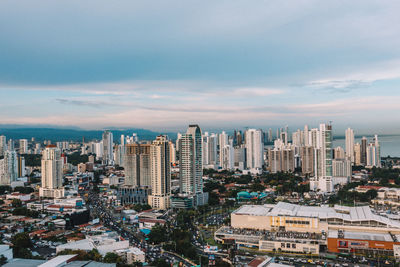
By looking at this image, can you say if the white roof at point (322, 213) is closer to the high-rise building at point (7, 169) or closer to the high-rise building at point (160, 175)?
the high-rise building at point (160, 175)

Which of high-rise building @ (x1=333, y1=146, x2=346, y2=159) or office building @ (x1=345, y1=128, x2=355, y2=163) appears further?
office building @ (x1=345, y1=128, x2=355, y2=163)

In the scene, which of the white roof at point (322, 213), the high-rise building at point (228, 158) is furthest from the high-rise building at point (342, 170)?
the white roof at point (322, 213)

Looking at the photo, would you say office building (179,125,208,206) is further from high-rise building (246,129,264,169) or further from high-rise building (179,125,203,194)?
high-rise building (246,129,264,169)

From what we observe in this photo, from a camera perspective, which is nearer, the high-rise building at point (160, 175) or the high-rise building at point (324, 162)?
the high-rise building at point (160, 175)

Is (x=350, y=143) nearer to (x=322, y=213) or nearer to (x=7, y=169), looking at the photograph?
(x=322, y=213)

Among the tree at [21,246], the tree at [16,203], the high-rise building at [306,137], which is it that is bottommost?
the tree at [16,203]

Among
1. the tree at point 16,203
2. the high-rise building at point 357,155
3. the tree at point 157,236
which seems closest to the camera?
the tree at point 157,236

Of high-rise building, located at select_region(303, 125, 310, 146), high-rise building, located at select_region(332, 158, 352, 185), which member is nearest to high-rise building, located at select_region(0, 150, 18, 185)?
high-rise building, located at select_region(332, 158, 352, 185)
